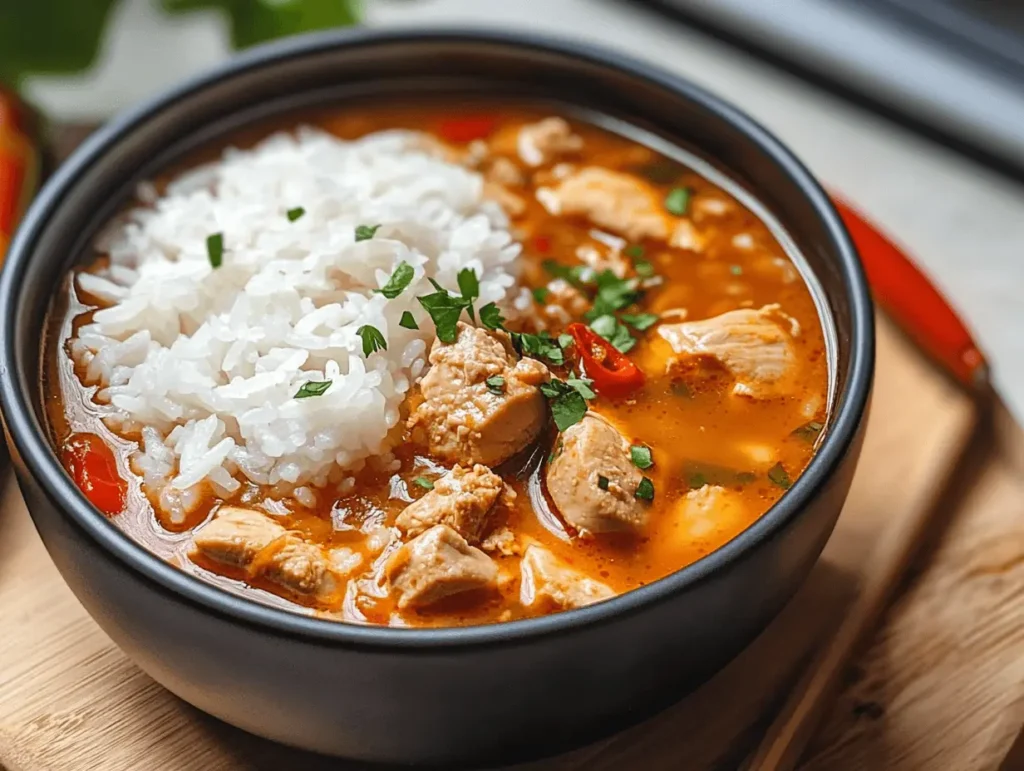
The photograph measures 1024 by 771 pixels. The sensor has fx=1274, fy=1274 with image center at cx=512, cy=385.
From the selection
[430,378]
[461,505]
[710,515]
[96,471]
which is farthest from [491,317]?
[96,471]

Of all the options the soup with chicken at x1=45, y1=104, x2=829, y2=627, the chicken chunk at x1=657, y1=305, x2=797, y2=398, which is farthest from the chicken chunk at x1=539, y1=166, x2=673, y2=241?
the chicken chunk at x1=657, y1=305, x2=797, y2=398

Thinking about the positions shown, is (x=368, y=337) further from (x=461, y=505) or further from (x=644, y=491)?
(x=644, y=491)

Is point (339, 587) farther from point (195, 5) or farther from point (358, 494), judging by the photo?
→ point (195, 5)

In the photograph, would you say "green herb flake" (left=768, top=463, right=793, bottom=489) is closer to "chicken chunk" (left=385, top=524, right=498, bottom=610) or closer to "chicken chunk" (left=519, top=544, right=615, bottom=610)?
"chicken chunk" (left=519, top=544, right=615, bottom=610)

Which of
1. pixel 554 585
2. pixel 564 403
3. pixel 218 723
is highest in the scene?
pixel 564 403

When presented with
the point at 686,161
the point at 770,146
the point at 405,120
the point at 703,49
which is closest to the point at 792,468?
the point at 770,146

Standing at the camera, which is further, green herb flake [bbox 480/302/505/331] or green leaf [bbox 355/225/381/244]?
green leaf [bbox 355/225/381/244]
